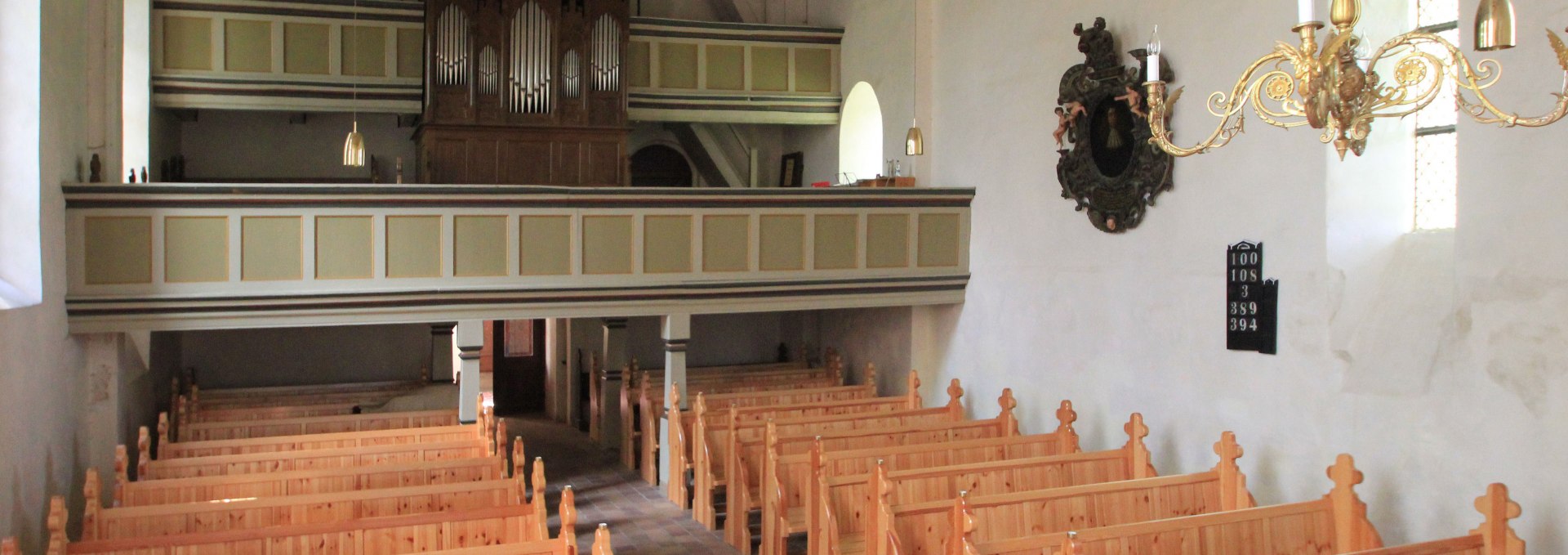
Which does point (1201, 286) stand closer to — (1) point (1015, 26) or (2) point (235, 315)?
(1) point (1015, 26)

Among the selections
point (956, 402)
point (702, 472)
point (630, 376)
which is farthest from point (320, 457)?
point (956, 402)

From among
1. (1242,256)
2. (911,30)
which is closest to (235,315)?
(911,30)

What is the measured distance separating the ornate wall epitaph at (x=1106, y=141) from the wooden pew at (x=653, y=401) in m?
3.73

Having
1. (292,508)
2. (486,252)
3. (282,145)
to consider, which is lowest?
(292,508)

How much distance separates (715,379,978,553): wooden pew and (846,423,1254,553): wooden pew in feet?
4.83

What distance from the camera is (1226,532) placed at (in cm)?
668

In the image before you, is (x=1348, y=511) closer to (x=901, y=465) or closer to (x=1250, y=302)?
(x=1250, y=302)

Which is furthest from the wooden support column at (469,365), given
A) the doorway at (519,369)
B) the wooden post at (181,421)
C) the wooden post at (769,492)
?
the doorway at (519,369)

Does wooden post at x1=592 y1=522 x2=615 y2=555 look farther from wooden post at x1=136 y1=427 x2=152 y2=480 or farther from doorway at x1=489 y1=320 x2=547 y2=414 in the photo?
doorway at x1=489 y1=320 x2=547 y2=414

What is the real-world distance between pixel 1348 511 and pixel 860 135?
9.35m

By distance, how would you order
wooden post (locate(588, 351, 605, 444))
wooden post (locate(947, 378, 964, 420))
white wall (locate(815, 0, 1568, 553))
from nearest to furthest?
white wall (locate(815, 0, 1568, 553)) < wooden post (locate(947, 378, 964, 420)) < wooden post (locate(588, 351, 605, 444))

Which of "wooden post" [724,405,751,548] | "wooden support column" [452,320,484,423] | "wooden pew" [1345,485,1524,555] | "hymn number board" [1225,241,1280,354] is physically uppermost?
"hymn number board" [1225,241,1280,354]

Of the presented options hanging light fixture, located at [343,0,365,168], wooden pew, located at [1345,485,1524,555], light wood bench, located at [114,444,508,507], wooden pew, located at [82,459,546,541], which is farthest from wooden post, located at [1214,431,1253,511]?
hanging light fixture, located at [343,0,365,168]

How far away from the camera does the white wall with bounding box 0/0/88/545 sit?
25.1 ft
